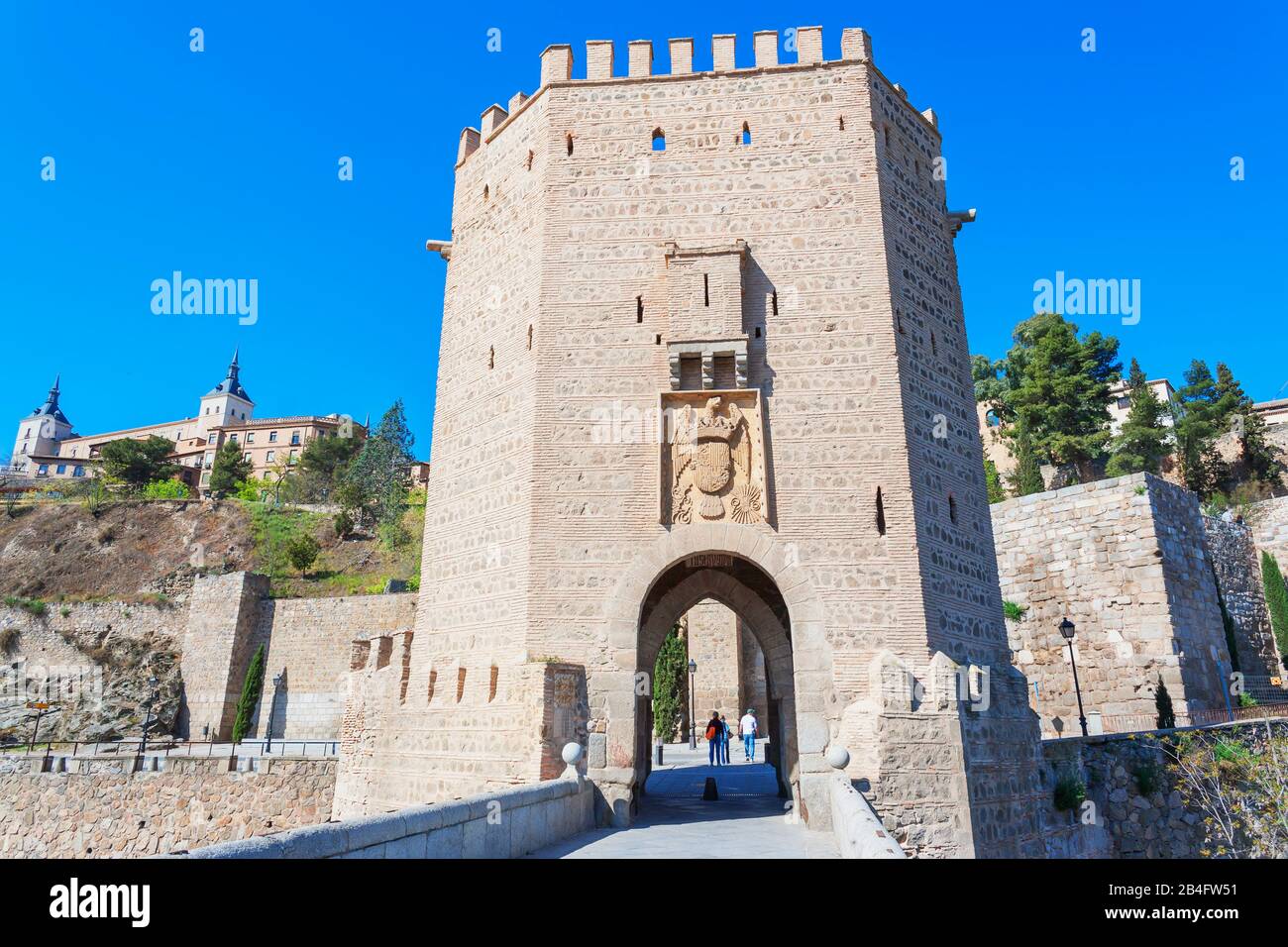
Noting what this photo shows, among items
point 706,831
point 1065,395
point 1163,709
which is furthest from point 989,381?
point 706,831

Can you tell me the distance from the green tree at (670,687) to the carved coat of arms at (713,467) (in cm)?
1502

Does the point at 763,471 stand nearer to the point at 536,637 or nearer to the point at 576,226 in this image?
the point at 536,637

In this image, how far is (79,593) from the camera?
3938cm

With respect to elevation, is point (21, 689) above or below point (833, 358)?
below

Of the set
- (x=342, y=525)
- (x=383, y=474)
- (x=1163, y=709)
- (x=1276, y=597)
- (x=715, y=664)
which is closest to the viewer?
(x=1163, y=709)

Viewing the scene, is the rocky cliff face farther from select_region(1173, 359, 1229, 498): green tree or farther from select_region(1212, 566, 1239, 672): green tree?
select_region(1173, 359, 1229, 498): green tree

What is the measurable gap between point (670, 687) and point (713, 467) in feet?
52.5

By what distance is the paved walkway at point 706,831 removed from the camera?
23.7 feet

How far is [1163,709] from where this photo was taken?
619 inches

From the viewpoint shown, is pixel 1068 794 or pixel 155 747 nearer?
pixel 1068 794

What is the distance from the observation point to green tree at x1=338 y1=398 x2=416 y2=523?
156 ft

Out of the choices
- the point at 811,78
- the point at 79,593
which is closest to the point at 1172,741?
the point at 811,78

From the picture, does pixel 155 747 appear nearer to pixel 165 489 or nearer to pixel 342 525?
pixel 342 525
